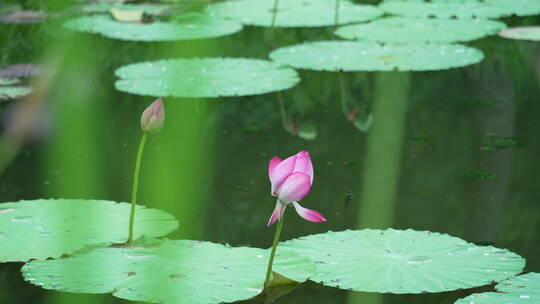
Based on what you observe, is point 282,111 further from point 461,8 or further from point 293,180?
point 461,8

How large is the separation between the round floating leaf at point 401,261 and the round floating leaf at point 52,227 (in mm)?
252

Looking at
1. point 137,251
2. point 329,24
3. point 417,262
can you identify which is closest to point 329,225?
point 417,262

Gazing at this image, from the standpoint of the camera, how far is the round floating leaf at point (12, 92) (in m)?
2.43

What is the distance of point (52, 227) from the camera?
141cm

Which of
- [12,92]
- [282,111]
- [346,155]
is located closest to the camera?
[346,155]

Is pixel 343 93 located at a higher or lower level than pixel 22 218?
higher

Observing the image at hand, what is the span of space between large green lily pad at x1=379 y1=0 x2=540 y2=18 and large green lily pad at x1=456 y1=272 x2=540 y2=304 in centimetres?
242

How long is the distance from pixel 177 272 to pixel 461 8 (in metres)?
2.81

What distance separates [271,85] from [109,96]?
0.49 metres

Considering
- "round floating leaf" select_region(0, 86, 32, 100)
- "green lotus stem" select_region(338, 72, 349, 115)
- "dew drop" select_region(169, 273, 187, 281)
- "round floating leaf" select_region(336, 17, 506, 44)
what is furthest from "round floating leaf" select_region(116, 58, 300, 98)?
"dew drop" select_region(169, 273, 187, 281)

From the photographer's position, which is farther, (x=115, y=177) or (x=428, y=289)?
(x=115, y=177)

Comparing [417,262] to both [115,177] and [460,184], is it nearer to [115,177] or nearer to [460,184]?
[460,184]

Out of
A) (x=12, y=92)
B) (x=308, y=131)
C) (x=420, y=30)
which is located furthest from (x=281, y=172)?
(x=420, y=30)

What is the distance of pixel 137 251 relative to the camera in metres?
1.28
